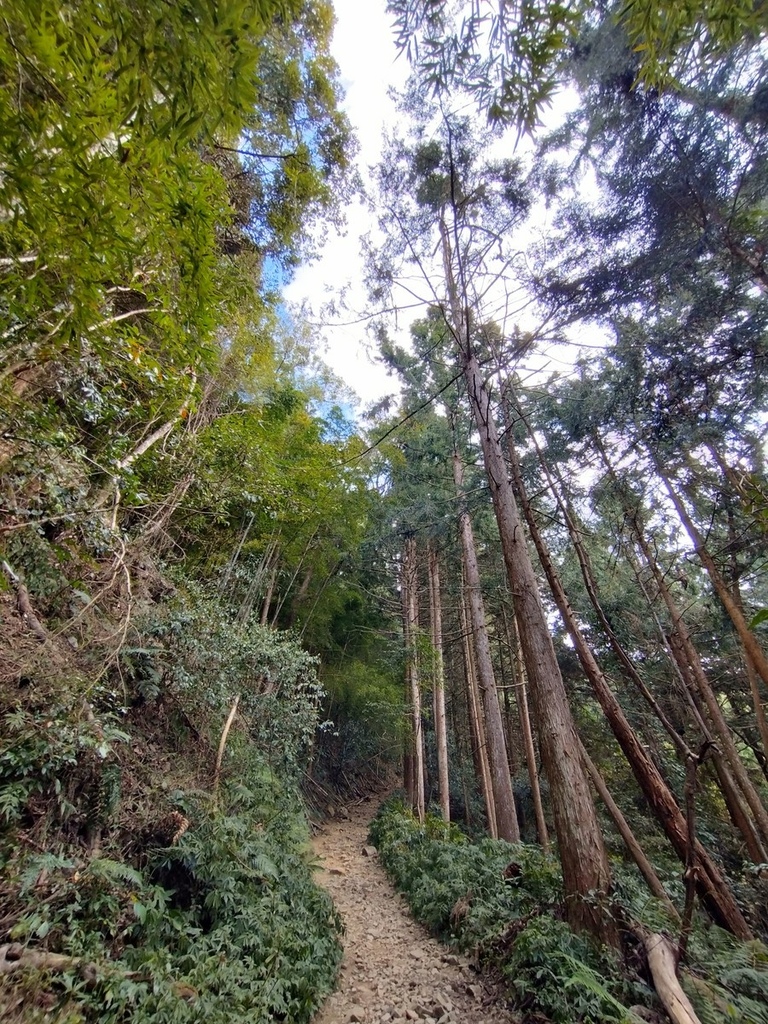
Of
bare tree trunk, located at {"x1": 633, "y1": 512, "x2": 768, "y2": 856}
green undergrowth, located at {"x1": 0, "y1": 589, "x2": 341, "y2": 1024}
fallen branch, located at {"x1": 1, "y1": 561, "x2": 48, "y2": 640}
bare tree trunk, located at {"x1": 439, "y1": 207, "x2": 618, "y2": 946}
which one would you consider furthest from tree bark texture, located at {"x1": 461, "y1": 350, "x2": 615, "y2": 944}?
fallen branch, located at {"x1": 1, "y1": 561, "x2": 48, "y2": 640}

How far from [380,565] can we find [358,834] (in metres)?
6.06

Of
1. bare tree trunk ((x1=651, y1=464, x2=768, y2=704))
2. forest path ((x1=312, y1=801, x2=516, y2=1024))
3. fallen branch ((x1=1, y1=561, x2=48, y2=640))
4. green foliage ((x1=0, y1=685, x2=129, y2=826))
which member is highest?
bare tree trunk ((x1=651, y1=464, x2=768, y2=704))

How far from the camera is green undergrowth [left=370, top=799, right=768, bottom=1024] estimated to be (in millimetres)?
2188

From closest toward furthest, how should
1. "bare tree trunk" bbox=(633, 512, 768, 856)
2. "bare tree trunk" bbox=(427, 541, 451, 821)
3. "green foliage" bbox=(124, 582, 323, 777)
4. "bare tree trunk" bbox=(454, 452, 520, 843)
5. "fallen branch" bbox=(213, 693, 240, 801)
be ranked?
1. "green foliage" bbox=(124, 582, 323, 777)
2. "fallen branch" bbox=(213, 693, 240, 801)
3. "bare tree trunk" bbox=(633, 512, 768, 856)
4. "bare tree trunk" bbox=(454, 452, 520, 843)
5. "bare tree trunk" bbox=(427, 541, 451, 821)

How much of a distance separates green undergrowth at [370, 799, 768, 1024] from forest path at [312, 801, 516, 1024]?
168mm

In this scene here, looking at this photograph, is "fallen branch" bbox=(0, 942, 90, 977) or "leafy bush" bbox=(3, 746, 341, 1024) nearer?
"fallen branch" bbox=(0, 942, 90, 977)

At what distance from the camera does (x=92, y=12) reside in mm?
1065

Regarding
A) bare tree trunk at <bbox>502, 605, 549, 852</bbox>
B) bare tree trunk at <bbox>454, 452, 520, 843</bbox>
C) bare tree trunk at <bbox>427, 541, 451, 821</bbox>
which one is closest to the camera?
bare tree trunk at <bbox>454, 452, 520, 843</bbox>

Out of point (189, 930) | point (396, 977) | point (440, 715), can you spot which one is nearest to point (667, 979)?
point (396, 977)

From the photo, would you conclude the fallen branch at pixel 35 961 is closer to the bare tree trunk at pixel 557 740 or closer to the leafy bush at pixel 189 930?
the leafy bush at pixel 189 930

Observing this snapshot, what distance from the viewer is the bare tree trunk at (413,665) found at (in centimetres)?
823

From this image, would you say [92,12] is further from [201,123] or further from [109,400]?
[109,400]

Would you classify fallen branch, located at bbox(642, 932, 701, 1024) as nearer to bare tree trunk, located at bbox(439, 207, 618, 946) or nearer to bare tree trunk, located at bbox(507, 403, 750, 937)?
bare tree trunk, located at bbox(439, 207, 618, 946)

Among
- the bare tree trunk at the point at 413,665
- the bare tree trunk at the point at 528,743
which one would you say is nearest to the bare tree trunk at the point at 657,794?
the bare tree trunk at the point at 528,743
